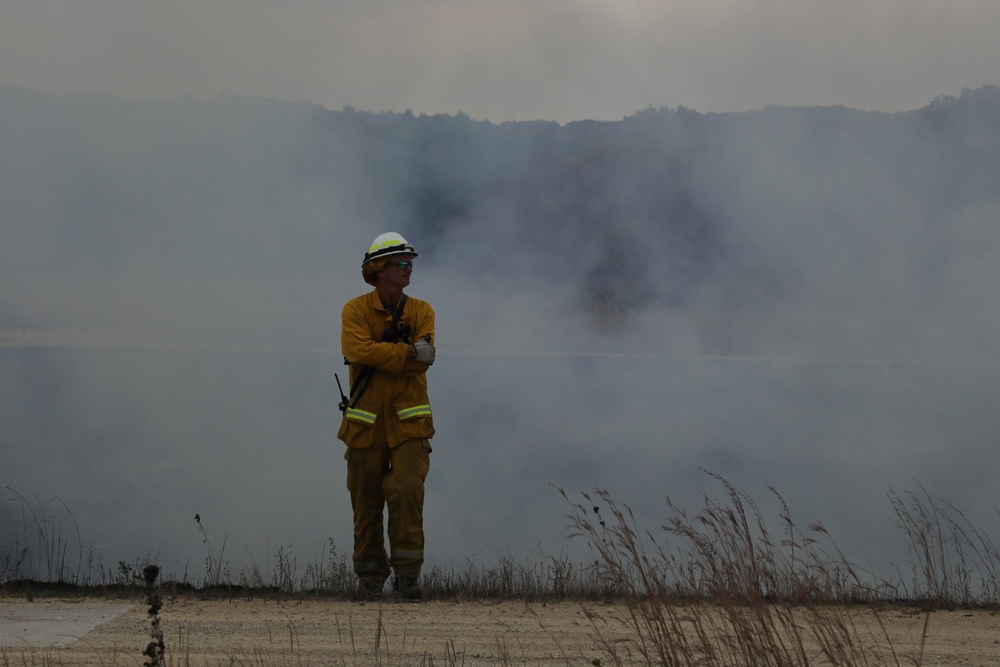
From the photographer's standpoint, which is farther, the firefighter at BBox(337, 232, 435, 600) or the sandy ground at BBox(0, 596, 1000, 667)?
the firefighter at BBox(337, 232, 435, 600)

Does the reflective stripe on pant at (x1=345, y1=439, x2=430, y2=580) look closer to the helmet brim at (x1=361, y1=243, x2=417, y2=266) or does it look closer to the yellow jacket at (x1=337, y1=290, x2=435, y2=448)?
the yellow jacket at (x1=337, y1=290, x2=435, y2=448)

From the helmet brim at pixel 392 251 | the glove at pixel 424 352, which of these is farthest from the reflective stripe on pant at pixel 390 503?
the helmet brim at pixel 392 251

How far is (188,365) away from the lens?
72.3 feet

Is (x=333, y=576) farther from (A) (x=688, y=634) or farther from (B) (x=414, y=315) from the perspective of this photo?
(A) (x=688, y=634)

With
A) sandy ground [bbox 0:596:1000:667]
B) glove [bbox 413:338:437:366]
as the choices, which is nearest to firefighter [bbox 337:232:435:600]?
glove [bbox 413:338:437:366]

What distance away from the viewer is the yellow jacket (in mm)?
7016

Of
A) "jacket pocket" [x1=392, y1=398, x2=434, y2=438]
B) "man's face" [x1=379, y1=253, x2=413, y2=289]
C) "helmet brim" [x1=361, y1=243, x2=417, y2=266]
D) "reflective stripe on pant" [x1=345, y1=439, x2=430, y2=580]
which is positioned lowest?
"reflective stripe on pant" [x1=345, y1=439, x2=430, y2=580]

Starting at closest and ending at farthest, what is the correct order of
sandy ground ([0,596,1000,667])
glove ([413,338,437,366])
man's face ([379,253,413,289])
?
sandy ground ([0,596,1000,667])
glove ([413,338,437,366])
man's face ([379,253,413,289])

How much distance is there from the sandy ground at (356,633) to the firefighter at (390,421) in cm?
37

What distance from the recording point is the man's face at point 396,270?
7.09 m

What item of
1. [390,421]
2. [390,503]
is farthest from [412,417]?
[390,503]

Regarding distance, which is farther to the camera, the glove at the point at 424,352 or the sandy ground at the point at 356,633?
the glove at the point at 424,352

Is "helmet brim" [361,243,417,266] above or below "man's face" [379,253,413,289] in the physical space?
above

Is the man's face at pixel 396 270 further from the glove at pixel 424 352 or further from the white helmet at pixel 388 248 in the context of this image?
the glove at pixel 424 352
